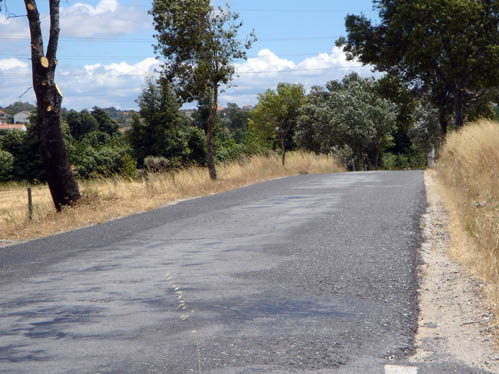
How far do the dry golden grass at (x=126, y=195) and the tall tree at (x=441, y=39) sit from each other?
1068 centimetres

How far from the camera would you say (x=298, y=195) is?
1471 cm

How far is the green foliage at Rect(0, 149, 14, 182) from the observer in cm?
4700

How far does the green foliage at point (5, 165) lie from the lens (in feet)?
154

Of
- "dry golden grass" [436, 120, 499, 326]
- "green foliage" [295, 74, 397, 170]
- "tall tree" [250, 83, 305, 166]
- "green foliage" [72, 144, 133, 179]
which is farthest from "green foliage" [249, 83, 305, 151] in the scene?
"dry golden grass" [436, 120, 499, 326]

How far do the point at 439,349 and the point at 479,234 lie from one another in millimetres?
3671

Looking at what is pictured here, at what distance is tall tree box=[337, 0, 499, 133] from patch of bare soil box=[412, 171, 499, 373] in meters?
27.2

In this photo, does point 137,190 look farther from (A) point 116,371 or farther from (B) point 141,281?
(A) point 116,371

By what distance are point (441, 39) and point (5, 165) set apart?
34680 millimetres

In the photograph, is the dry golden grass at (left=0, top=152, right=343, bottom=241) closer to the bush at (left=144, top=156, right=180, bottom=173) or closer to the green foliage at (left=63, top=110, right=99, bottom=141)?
the bush at (left=144, top=156, right=180, bottom=173)

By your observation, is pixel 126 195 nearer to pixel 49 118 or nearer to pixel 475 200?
pixel 49 118

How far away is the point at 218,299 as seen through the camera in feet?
16.4

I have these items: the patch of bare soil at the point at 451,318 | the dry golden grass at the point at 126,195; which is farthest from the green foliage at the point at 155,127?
the patch of bare soil at the point at 451,318

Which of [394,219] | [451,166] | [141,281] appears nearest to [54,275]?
[141,281]

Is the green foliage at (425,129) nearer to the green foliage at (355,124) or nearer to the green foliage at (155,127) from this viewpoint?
the green foliage at (355,124)
